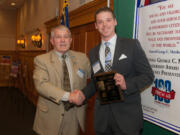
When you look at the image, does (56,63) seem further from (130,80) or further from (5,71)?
(5,71)

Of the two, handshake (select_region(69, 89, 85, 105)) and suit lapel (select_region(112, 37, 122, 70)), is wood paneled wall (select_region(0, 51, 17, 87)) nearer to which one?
handshake (select_region(69, 89, 85, 105))

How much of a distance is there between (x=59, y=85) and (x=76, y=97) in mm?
228

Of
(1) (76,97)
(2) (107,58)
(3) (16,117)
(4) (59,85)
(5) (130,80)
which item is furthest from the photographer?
(3) (16,117)

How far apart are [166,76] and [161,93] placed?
0.54 feet

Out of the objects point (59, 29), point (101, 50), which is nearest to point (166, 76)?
point (101, 50)

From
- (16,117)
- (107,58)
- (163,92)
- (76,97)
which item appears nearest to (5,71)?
(16,117)

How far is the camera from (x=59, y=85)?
1.94 m

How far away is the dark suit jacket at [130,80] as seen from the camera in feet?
4.85

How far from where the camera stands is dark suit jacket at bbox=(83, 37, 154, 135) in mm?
1479

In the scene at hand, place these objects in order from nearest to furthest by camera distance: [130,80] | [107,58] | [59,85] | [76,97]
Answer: [130,80], [107,58], [76,97], [59,85]

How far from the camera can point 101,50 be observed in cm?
173

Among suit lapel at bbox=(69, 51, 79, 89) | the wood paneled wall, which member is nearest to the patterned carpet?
suit lapel at bbox=(69, 51, 79, 89)

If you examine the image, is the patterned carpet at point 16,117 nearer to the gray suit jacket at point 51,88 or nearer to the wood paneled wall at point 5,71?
the gray suit jacket at point 51,88

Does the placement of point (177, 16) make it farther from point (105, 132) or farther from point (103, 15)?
point (105, 132)
